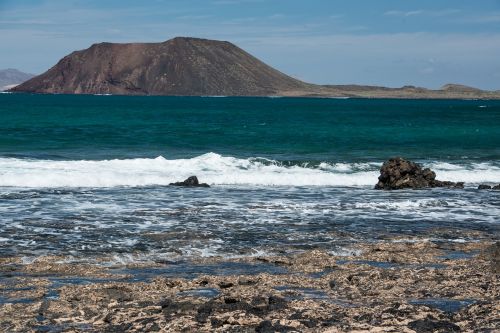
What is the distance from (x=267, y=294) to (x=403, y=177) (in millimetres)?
15541

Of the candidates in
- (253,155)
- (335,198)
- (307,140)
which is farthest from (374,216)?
(307,140)

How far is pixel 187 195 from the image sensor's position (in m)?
22.2

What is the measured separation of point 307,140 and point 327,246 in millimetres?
37258

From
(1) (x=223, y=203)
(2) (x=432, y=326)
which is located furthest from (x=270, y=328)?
(1) (x=223, y=203)

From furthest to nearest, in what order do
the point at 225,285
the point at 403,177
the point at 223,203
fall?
the point at 403,177
the point at 223,203
the point at 225,285

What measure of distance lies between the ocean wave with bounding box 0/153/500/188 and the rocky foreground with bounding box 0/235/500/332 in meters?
13.8

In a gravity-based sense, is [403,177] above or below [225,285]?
above

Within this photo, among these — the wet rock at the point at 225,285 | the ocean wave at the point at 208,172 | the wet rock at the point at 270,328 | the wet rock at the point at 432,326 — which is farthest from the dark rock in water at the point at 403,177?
the wet rock at the point at 270,328

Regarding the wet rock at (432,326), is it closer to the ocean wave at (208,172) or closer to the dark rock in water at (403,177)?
the dark rock in water at (403,177)

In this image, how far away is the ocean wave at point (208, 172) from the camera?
85.6 feet

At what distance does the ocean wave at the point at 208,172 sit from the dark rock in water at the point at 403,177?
10.0ft

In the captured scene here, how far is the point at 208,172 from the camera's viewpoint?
3019cm

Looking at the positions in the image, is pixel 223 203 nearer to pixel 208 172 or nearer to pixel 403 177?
pixel 403 177

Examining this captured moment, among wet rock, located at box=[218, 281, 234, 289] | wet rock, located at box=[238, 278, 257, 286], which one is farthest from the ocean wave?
wet rock, located at box=[218, 281, 234, 289]
